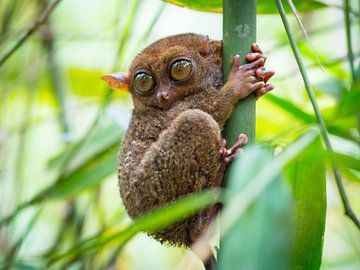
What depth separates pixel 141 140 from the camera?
109 inches

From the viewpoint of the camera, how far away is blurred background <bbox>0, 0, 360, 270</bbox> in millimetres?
3271

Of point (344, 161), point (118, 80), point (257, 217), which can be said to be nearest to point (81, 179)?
point (118, 80)

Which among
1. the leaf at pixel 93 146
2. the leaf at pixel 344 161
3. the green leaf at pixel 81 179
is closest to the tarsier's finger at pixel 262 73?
the leaf at pixel 344 161

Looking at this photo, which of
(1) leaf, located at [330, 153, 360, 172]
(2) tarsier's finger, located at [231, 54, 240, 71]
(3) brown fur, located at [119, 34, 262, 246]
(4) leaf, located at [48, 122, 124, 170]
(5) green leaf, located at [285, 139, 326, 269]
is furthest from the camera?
(4) leaf, located at [48, 122, 124, 170]

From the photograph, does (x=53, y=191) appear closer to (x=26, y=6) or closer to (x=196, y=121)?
(x=196, y=121)

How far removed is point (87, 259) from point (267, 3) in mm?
1905

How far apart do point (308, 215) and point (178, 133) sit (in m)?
0.79

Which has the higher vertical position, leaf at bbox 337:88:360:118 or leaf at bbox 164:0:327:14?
leaf at bbox 164:0:327:14

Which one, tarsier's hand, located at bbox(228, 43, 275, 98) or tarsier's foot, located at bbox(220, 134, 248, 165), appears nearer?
tarsier's foot, located at bbox(220, 134, 248, 165)

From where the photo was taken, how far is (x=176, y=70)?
9.00 ft

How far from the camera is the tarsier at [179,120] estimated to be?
7.90ft

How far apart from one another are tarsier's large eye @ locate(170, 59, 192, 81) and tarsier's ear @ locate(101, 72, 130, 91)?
0.95 ft

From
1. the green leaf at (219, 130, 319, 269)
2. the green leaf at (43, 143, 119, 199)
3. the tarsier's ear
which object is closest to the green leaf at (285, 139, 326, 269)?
the green leaf at (219, 130, 319, 269)

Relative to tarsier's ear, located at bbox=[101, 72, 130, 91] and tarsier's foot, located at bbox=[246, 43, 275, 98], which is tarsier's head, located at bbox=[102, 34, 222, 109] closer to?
tarsier's ear, located at bbox=[101, 72, 130, 91]
